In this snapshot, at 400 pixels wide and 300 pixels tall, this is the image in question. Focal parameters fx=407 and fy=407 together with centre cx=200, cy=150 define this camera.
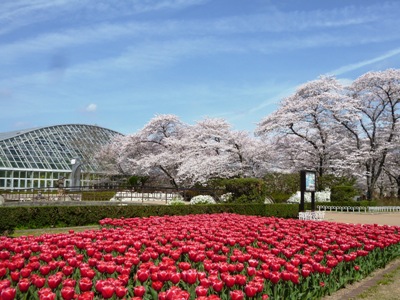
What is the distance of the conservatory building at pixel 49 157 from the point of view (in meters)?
41.1

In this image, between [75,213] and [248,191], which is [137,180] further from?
[75,213]

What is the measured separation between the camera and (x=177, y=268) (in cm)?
612

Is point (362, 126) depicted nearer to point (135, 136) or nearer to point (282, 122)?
point (282, 122)

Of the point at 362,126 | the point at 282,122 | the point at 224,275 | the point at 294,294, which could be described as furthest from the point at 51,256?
the point at 362,126

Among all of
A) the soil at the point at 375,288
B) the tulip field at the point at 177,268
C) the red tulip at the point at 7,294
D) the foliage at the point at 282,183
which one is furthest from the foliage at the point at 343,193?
the red tulip at the point at 7,294

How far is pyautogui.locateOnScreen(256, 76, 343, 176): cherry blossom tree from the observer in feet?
106

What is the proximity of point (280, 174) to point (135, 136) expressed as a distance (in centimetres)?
1555

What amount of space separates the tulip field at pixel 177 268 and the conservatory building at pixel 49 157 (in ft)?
101

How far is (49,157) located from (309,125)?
96.5ft

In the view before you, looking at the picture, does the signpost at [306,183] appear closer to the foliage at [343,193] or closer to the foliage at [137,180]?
the foliage at [343,193]

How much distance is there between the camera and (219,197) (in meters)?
26.1

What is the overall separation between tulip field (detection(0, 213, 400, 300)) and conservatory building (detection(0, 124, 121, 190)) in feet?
101

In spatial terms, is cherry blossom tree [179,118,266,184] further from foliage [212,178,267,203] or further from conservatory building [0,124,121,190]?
conservatory building [0,124,121,190]

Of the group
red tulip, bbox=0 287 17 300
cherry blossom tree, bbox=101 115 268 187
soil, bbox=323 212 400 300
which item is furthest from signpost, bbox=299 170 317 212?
red tulip, bbox=0 287 17 300
